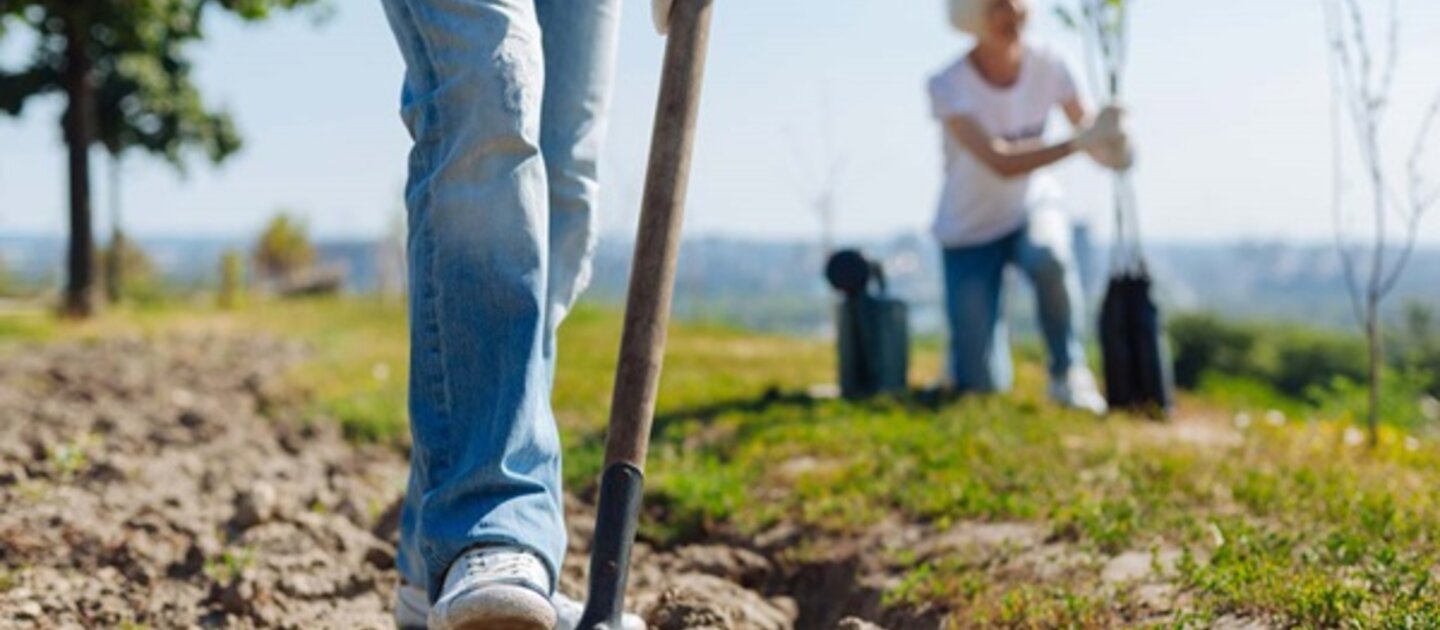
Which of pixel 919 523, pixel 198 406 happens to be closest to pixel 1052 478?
pixel 919 523

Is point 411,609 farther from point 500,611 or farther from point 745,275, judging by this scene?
point 745,275

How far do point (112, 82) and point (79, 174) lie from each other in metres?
5.30

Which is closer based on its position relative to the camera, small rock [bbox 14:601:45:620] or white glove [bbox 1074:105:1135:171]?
small rock [bbox 14:601:45:620]

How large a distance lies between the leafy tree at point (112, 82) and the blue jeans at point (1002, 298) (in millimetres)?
5261

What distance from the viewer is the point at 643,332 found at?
250 centimetres

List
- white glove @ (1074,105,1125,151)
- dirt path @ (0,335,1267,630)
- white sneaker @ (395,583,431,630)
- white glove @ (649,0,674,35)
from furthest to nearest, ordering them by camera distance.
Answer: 1. white glove @ (1074,105,1125,151)
2. dirt path @ (0,335,1267,630)
3. white sneaker @ (395,583,431,630)
4. white glove @ (649,0,674,35)

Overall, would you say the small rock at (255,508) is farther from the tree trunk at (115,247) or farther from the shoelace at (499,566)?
the tree trunk at (115,247)

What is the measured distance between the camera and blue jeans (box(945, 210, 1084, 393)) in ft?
24.0

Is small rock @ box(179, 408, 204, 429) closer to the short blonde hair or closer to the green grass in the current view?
the green grass

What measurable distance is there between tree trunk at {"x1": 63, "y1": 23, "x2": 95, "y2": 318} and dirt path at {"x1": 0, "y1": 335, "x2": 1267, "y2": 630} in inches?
518

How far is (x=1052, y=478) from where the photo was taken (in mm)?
4492

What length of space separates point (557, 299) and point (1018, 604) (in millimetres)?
1007

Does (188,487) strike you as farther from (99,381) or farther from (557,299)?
(99,381)

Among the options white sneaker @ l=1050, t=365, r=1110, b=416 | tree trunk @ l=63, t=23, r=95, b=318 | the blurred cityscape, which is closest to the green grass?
white sneaker @ l=1050, t=365, r=1110, b=416
